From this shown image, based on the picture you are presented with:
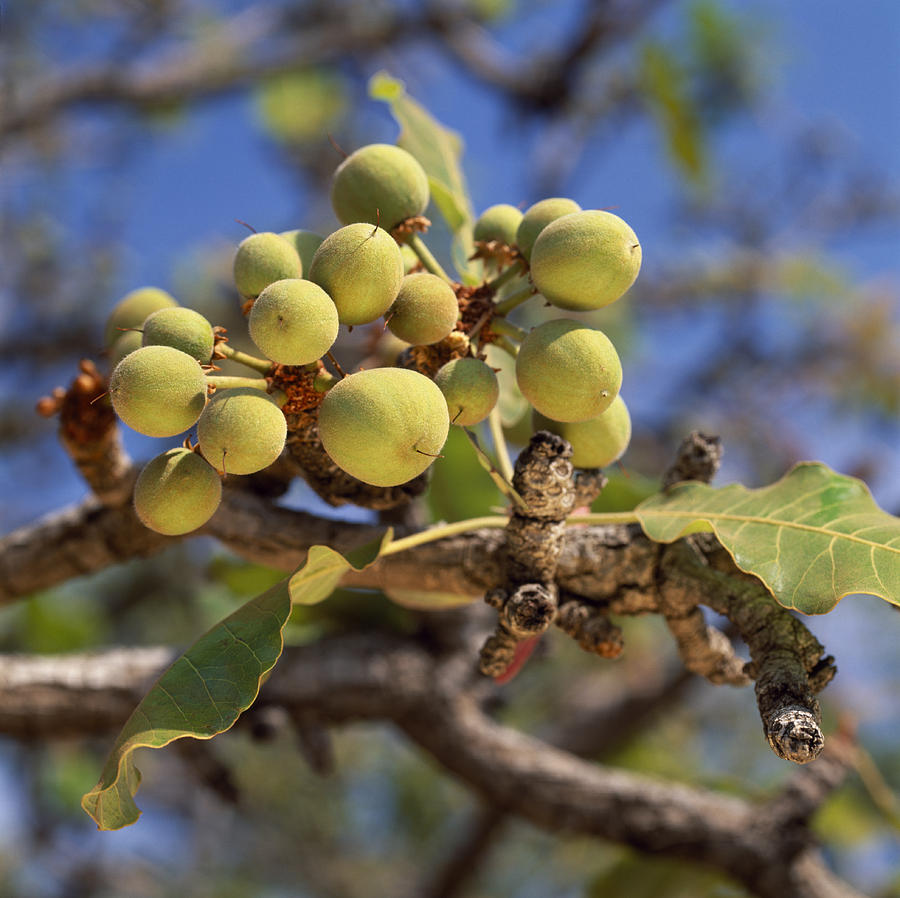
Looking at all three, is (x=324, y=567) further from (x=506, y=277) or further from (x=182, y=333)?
(x=506, y=277)

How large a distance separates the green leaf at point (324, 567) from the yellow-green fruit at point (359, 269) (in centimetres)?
29

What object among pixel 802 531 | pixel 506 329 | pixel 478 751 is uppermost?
pixel 506 329

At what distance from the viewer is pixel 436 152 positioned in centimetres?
143

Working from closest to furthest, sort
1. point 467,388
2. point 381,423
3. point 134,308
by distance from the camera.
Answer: point 381,423, point 467,388, point 134,308

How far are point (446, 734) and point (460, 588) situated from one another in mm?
888

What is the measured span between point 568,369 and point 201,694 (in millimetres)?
514

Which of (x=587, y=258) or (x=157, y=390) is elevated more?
(x=587, y=258)

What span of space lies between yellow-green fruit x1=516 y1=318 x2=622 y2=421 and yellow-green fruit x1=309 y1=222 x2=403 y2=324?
6.8 inches

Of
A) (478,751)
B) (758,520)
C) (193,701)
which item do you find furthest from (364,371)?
(478,751)

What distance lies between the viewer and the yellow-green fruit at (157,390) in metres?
0.84

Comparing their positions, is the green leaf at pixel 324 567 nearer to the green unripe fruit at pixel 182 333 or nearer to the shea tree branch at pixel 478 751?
the green unripe fruit at pixel 182 333

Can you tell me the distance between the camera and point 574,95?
5719 millimetres

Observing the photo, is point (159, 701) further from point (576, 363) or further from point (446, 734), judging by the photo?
point (446, 734)

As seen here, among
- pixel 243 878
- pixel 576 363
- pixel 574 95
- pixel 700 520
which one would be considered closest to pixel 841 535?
pixel 700 520
